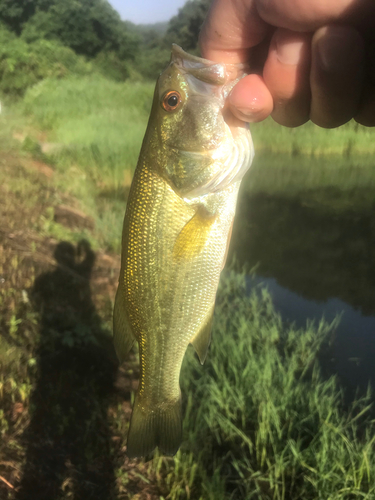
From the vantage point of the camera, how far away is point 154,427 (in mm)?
1805

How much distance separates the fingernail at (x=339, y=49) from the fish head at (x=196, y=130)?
1.22ft

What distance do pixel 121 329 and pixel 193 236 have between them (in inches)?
21.4

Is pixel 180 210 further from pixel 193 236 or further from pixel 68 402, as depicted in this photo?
pixel 68 402

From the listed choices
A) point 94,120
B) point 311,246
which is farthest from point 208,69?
point 94,120

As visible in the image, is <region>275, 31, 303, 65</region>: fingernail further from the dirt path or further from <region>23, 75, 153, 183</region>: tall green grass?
<region>23, 75, 153, 183</region>: tall green grass

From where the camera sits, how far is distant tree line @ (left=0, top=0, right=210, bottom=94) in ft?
83.2

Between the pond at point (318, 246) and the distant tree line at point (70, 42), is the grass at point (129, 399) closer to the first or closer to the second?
the pond at point (318, 246)

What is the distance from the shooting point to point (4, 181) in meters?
7.16

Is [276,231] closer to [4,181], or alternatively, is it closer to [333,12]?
[4,181]

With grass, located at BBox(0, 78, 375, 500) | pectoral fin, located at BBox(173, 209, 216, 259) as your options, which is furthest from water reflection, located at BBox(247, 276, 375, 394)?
pectoral fin, located at BBox(173, 209, 216, 259)

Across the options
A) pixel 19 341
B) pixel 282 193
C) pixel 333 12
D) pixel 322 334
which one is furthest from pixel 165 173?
pixel 282 193

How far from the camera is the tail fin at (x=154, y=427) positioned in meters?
1.79

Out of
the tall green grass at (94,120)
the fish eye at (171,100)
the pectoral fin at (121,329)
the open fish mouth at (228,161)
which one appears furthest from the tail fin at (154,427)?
the tall green grass at (94,120)

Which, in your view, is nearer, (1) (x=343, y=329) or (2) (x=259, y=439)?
(2) (x=259, y=439)
